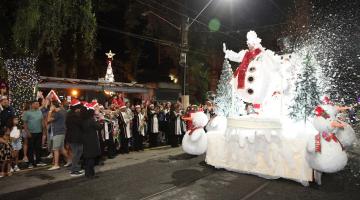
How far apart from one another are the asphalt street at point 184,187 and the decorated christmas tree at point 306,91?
2.14 metres

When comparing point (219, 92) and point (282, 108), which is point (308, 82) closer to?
point (282, 108)

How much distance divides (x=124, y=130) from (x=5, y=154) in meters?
4.01

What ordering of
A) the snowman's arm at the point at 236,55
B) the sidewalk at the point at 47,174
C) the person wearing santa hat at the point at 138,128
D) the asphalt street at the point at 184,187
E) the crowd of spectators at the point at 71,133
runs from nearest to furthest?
the asphalt street at the point at 184,187, the sidewalk at the point at 47,174, the crowd of spectators at the point at 71,133, the snowman's arm at the point at 236,55, the person wearing santa hat at the point at 138,128

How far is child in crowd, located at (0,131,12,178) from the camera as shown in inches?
299

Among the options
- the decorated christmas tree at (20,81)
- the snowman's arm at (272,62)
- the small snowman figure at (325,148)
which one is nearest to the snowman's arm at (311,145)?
the small snowman figure at (325,148)

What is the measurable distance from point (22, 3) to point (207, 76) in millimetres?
18025

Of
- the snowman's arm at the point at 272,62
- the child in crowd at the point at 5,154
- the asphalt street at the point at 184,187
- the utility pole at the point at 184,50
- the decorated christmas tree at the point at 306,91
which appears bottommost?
the asphalt street at the point at 184,187

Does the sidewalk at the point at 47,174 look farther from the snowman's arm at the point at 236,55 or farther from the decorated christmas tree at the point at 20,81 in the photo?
the snowman's arm at the point at 236,55

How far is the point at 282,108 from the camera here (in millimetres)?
8766

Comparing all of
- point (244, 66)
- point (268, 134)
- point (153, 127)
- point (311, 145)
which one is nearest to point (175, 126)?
point (153, 127)

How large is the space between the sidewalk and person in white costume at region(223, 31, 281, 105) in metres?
3.79

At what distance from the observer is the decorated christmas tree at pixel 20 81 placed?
10367mm

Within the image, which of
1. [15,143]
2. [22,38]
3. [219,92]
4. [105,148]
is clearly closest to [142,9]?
[219,92]

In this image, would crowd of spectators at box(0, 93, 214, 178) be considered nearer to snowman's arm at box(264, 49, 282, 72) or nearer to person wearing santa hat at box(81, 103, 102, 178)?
person wearing santa hat at box(81, 103, 102, 178)
